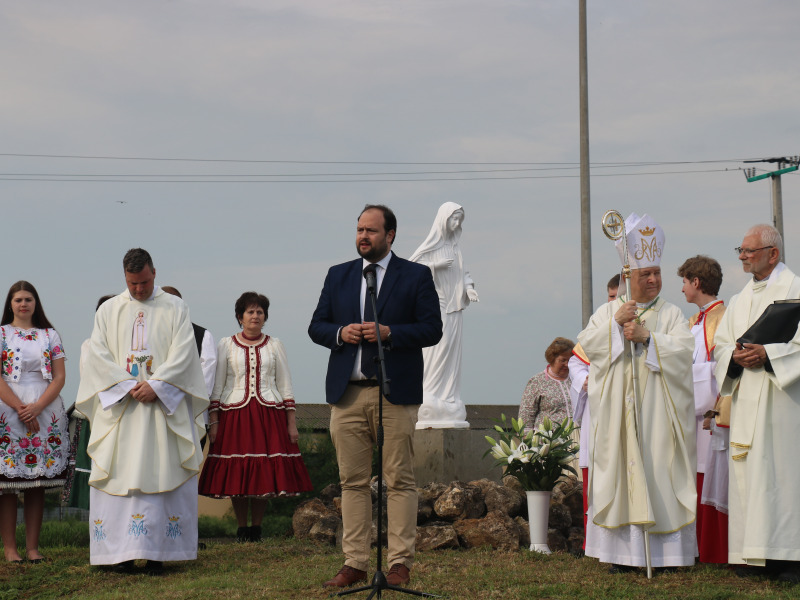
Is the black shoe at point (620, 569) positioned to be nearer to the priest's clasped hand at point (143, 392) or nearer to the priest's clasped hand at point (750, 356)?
the priest's clasped hand at point (750, 356)

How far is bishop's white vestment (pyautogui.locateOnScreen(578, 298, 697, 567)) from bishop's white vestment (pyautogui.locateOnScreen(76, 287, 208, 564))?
3.03 meters

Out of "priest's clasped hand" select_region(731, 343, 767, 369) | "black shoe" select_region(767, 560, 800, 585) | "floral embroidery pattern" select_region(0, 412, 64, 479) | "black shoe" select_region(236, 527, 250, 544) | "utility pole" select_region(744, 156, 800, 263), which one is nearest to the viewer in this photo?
"black shoe" select_region(767, 560, 800, 585)

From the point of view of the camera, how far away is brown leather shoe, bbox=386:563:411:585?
605 cm

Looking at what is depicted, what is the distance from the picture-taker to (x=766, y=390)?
22.6 feet

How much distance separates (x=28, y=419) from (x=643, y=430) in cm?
484

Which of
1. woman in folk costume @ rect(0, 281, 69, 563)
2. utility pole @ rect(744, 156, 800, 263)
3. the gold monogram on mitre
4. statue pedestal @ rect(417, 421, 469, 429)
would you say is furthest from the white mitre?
utility pole @ rect(744, 156, 800, 263)

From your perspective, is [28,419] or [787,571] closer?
[787,571]

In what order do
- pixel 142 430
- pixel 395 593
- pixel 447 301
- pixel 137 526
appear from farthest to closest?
pixel 447 301
pixel 142 430
pixel 137 526
pixel 395 593

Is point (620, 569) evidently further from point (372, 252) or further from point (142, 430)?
point (142, 430)

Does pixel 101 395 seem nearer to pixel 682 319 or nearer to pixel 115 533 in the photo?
pixel 115 533

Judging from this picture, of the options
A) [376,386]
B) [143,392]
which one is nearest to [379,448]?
[376,386]

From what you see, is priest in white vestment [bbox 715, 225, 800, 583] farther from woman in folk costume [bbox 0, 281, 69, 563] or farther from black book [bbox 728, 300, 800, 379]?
woman in folk costume [bbox 0, 281, 69, 563]

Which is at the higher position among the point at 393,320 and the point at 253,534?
the point at 393,320

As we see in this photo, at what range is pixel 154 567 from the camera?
7609 millimetres
